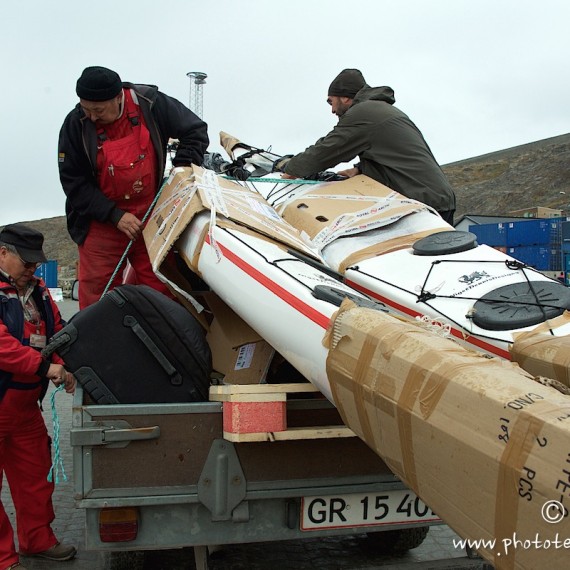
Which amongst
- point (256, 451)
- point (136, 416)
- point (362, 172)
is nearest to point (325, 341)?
point (256, 451)

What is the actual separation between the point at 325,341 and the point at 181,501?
0.88m

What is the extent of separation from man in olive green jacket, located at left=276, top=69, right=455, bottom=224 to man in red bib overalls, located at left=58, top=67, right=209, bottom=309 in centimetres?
96

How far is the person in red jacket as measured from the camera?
361 centimetres

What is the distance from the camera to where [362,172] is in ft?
17.9

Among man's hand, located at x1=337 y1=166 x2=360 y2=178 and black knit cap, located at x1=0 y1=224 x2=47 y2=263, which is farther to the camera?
man's hand, located at x1=337 y1=166 x2=360 y2=178

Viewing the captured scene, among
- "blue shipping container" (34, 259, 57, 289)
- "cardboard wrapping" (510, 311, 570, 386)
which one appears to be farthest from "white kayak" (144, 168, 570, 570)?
"blue shipping container" (34, 259, 57, 289)

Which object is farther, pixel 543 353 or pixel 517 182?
pixel 517 182

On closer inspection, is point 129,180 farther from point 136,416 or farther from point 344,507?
point 344,507

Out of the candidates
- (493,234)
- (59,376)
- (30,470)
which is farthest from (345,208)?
(493,234)

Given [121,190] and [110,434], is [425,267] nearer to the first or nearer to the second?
[110,434]

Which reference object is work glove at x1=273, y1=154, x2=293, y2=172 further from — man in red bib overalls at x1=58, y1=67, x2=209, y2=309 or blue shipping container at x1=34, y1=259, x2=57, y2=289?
blue shipping container at x1=34, y1=259, x2=57, y2=289

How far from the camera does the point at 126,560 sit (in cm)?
329

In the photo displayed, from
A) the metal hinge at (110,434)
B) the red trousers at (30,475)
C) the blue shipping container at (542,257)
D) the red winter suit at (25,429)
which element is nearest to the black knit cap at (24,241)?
the red winter suit at (25,429)

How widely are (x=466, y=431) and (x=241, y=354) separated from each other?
1.74 m
